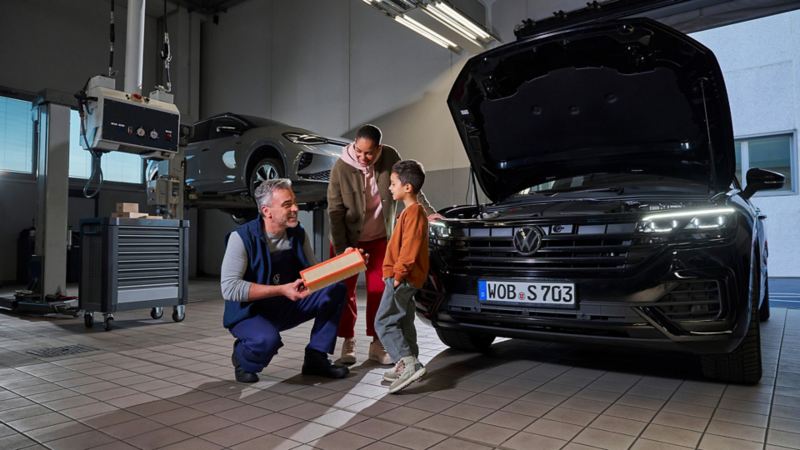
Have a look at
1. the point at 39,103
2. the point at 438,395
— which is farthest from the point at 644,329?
the point at 39,103

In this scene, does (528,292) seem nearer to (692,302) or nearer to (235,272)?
(692,302)

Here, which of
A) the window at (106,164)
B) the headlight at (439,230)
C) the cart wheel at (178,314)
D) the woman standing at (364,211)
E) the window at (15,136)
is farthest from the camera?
the window at (106,164)

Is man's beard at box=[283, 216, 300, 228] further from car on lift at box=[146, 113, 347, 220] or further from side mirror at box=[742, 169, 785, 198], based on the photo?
car on lift at box=[146, 113, 347, 220]

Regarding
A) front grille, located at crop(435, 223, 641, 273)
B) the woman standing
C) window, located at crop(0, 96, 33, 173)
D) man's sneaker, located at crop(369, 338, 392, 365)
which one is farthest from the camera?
window, located at crop(0, 96, 33, 173)

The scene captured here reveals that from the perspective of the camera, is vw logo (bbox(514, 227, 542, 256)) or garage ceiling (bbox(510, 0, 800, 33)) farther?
garage ceiling (bbox(510, 0, 800, 33))

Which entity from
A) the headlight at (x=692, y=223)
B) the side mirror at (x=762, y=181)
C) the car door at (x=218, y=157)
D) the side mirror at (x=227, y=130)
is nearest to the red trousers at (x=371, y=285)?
the headlight at (x=692, y=223)

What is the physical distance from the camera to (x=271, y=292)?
2.37 metres

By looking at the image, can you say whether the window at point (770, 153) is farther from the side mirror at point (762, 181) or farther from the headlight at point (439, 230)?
the headlight at point (439, 230)

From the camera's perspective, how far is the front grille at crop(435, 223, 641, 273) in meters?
2.19

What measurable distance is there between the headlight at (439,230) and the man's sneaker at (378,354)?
0.73 meters

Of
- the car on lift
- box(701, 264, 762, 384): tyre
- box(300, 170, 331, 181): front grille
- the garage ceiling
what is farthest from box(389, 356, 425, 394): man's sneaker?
the garage ceiling

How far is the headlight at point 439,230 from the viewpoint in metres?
2.65

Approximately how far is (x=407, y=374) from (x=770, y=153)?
7595 millimetres

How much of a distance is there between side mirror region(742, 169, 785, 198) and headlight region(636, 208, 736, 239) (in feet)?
2.31
